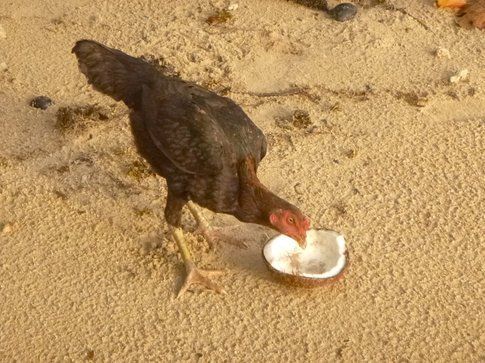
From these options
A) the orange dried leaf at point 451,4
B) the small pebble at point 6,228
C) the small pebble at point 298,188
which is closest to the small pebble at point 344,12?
the orange dried leaf at point 451,4

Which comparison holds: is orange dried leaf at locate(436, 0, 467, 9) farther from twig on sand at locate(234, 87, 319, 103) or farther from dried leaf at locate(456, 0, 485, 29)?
twig on sand at locate(234, 87, 319, 103)

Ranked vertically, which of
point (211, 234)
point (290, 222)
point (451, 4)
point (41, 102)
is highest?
point (451, 4)

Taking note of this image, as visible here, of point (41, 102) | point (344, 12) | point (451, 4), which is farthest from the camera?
point (451, 4)

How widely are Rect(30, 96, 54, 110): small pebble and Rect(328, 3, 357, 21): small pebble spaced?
3093 mm

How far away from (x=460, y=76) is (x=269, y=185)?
240cm

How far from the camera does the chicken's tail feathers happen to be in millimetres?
4801

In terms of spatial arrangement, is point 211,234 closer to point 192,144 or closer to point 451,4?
point 192,144

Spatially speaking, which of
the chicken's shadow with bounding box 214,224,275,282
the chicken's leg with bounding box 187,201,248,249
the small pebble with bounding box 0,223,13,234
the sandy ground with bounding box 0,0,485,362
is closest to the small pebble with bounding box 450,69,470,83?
the sandy ground with bounding box 0,0,485,362

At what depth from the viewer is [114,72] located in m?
4.84

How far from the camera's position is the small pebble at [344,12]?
23.4 feet

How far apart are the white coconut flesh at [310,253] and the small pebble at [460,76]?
249 centimetres

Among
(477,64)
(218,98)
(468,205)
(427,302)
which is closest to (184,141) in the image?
(218,98)

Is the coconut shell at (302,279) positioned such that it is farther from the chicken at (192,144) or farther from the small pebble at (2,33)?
the small pebble at (2,33)

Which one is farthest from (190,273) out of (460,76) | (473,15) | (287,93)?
(473,15)
